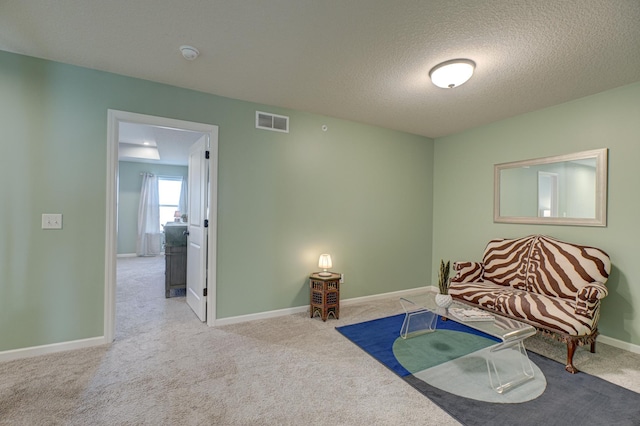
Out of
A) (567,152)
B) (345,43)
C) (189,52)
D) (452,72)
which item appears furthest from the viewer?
(567,152)

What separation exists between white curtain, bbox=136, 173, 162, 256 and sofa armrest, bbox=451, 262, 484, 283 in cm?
767

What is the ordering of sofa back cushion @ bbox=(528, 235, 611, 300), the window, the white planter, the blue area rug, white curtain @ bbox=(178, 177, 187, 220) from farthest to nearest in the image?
white curtain @ bbox=(178, 177, 187, 220)
the window
sofa back cushion @ bbox=(528, 235, 611, 300)
the white planter
the blue area rug

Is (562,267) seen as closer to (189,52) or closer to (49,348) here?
(189,52)

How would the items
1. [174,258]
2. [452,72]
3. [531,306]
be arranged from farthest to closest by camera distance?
[174,258], [531,306], [452,72]

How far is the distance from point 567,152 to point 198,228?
438cm

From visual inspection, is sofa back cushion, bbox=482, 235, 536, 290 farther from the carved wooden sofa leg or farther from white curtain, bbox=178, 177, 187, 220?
white curtain, bbox=178, 177, 187, 220

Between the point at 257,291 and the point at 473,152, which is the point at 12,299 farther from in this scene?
the point at 473,152

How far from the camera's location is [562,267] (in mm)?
2875

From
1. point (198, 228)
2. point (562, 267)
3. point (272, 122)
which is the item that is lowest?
point (562, 267)

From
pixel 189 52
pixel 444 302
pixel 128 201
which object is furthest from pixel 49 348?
pixel 128 201

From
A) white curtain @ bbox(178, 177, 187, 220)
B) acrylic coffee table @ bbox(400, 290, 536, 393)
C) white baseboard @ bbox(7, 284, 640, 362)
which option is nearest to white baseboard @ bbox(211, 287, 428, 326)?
white baseboard @ bbox(7, 284, 640, 362)

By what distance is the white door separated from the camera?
319cm

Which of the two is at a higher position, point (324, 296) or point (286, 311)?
point (324, 296)

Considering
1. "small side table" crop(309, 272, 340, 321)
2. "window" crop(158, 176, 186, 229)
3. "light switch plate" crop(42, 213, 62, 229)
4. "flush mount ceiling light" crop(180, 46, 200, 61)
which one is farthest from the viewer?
"window" crop(158, 176, 186, 229)
